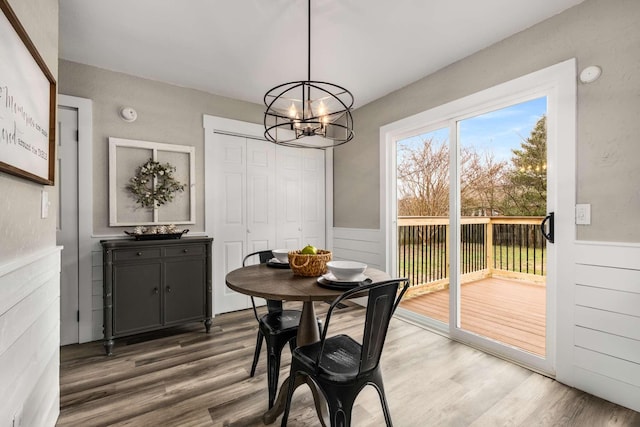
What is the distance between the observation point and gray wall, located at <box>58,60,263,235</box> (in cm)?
274

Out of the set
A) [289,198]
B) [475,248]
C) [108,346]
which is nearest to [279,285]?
[108,346]

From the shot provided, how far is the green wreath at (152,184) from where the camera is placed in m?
2.91

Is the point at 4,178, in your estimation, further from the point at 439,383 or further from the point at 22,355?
the point at 439,383

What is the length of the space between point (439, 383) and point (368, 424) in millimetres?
664

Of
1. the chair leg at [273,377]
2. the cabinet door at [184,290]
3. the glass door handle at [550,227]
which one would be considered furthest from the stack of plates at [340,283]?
the cabinet door at [184,290]

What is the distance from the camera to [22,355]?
1208mm

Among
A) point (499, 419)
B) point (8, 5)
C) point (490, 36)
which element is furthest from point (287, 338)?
point (490, 36)

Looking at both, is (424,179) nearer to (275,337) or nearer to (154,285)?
(275,337)

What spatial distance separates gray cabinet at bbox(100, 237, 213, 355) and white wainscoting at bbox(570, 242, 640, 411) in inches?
117

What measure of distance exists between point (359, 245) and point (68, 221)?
2997 mm

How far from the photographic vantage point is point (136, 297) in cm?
264

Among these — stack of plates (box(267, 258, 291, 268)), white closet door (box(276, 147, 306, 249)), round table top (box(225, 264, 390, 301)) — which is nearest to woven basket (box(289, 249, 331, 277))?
round table top (box(225, 264, 390, 301))

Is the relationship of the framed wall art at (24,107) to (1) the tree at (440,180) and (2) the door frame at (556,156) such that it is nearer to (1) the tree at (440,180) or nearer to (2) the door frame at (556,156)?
(2) the door frame at (556,156)

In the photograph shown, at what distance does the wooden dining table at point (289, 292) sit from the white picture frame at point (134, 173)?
1636mm
